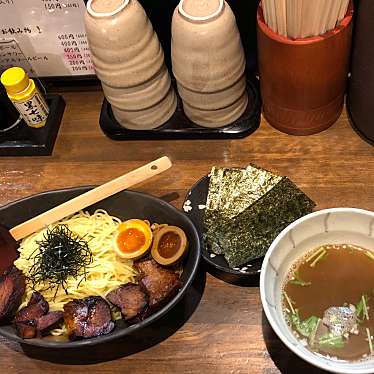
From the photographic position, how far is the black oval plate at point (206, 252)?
1.34m

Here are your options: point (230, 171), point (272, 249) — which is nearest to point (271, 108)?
point (230, 171)

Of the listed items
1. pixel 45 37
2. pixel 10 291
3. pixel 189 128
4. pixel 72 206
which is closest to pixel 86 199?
pixel 72 206

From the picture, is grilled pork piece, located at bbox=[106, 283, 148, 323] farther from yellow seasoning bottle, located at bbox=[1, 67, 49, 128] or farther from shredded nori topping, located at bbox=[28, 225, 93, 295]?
yellow seasoning bottle, located at bbox=[1, 67, 49, 128]

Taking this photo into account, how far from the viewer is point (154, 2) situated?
1610 mm

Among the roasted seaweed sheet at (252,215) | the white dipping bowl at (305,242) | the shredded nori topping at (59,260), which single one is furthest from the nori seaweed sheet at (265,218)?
the shredded nori topping at (59,260)

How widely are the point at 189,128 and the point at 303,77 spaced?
0.39 m

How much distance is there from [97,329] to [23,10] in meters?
0.92

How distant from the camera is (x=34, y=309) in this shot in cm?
134

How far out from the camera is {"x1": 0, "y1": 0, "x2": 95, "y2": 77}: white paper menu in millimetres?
1588

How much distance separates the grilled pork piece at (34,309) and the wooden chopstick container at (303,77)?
0.82m

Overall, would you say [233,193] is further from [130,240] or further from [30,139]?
[30,139]

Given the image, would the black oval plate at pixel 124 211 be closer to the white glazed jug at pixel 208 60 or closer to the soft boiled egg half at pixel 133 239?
the soft boiled egg half at pixel 133 239

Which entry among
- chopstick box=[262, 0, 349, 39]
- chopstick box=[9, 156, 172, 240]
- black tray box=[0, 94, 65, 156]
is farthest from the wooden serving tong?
chopstick box=[262, 0, 349, 39]

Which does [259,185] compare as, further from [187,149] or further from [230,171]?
[187,149]
